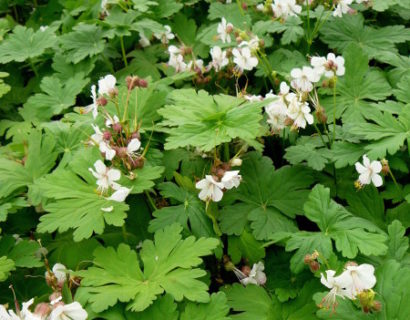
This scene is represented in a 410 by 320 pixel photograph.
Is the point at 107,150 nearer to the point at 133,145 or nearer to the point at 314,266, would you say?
the point at 133,145

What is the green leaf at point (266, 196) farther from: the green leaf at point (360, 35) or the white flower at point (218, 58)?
the green leaf at point (360, 35)

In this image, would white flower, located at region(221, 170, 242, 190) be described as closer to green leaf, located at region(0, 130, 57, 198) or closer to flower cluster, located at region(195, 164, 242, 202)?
flower cluster, located at region(195, 164, 242, 202)

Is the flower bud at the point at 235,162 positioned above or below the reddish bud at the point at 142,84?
below

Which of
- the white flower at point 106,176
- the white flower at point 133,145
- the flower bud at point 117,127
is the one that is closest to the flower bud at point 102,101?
the flower bud at point 117,127

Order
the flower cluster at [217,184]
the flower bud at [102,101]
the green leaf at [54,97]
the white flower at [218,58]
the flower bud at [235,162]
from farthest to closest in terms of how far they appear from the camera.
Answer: the green leaf at [54,97], the white flower at [218,58], the flower bud at [102,101], the flower bud at [235,162], the flower cluster at [217,184]

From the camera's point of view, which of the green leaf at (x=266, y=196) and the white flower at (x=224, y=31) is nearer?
the green leaf at (x=266, y=196)

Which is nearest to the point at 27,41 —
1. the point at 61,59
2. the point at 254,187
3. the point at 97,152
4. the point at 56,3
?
the point at 61,59

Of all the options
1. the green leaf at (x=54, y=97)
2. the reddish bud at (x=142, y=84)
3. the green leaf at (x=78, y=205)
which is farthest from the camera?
the green leaf at (x=54, y=97)

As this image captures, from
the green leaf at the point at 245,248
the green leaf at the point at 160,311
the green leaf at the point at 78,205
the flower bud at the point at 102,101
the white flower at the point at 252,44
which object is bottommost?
the green leaf at the point at 245,248
